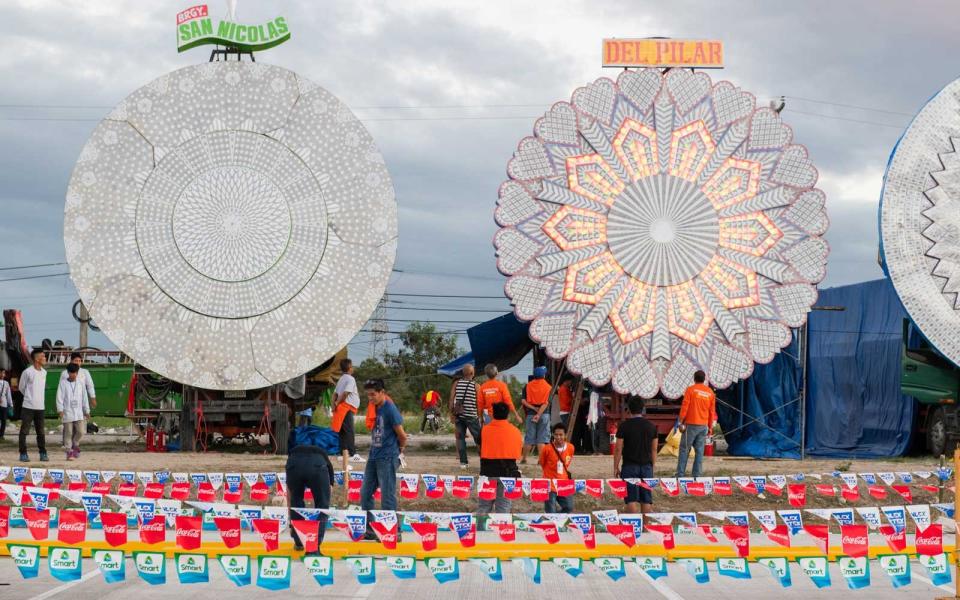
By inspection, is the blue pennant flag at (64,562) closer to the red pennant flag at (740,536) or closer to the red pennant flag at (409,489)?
the red pennant flag at (740,536)

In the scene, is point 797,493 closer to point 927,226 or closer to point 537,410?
point 537,410

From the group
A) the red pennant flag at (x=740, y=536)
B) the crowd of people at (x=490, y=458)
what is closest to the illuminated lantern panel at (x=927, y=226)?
the crowd of people at (x=490, y=458)

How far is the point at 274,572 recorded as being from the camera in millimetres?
8766

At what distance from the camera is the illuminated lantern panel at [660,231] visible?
2298 cm

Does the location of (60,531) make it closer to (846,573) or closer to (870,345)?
(846,573)

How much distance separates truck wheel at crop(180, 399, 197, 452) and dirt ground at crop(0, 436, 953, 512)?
36 cm

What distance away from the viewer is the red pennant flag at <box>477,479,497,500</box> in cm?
1287

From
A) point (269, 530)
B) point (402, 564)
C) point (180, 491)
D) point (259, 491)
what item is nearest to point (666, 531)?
point (402, 564)

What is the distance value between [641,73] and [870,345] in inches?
287

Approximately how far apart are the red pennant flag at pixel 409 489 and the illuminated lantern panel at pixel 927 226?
10.4 meters

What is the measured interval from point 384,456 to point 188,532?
2987 mm

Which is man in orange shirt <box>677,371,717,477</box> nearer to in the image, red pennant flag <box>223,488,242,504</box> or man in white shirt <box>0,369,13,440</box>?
red pennant flag <box>223,488,242,504</box>

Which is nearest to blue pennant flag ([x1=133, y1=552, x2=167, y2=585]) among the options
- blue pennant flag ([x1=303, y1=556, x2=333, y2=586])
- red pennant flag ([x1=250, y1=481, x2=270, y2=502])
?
blue pennant flag ([x1=303, y1=556, x2=333, y2=586])

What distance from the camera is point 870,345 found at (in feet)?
82.9
